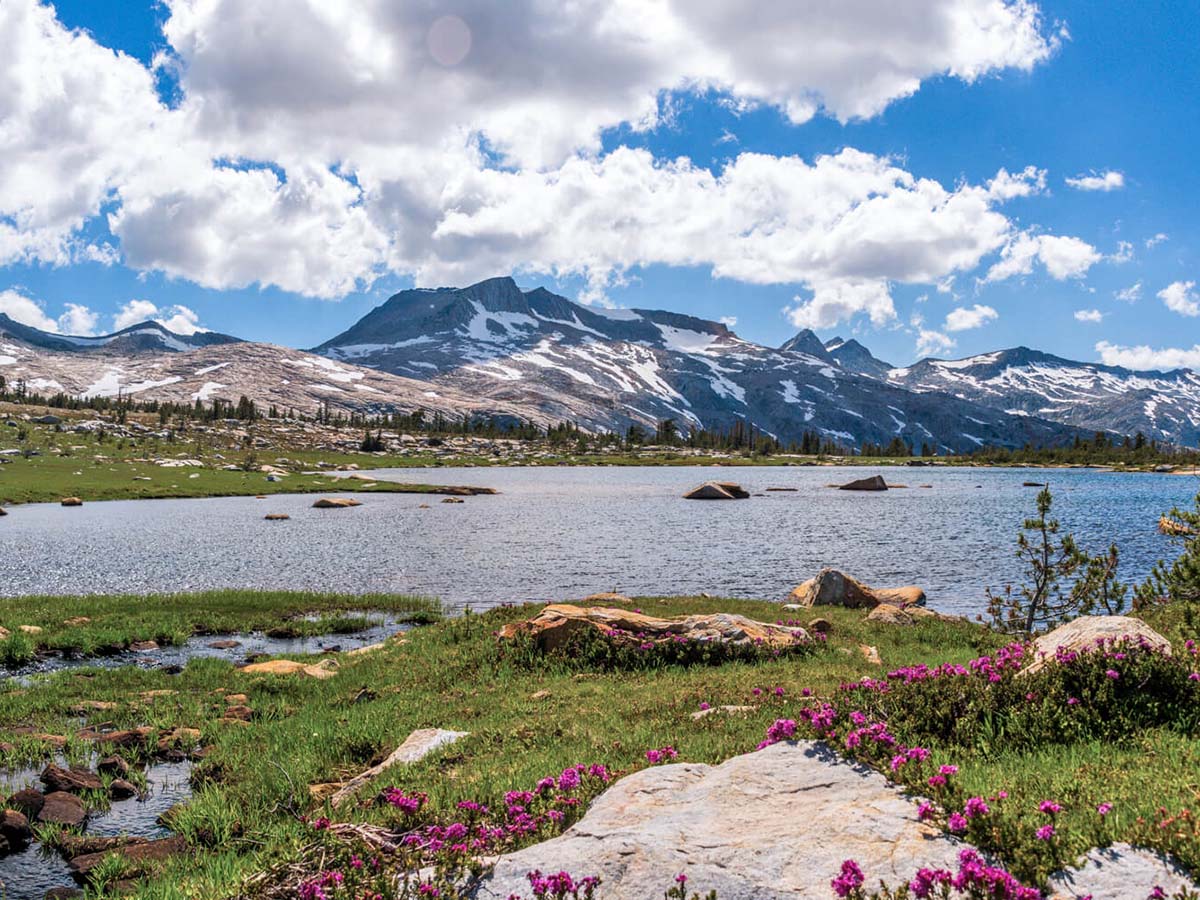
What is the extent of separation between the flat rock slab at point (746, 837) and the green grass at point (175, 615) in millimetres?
25899

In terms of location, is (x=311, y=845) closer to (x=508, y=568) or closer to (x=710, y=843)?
(x=710, y=843)

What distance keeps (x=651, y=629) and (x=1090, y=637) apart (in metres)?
11.1

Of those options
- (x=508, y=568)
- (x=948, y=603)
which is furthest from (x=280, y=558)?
(x=948, y=603)

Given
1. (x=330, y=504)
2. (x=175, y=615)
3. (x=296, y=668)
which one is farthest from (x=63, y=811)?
(x=330, y=504)

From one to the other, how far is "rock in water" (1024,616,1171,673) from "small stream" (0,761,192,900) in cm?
1473

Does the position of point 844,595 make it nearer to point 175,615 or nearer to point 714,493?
→ point 175,615

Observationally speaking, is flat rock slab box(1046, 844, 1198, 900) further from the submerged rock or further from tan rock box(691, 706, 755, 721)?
the submerged rock

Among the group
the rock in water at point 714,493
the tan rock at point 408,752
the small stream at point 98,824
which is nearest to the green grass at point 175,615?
the small stream at point 98,824

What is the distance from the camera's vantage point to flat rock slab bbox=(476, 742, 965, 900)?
600 centimetres

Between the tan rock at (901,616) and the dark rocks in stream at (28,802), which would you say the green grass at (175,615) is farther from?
the tan rock at (901,616)

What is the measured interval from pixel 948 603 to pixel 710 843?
33544 millimetres

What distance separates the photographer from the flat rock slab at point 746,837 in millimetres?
6004

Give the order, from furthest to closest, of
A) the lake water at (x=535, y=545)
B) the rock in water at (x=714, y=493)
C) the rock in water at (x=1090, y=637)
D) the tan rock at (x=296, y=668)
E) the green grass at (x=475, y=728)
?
the rock in water at (x=714, y=493) → the lake water at (x=535, y=545) → the tan rock at (x=296, y=668) → the rock in water at (x=1090, y=637) → the green grass at (x=475, y=728)

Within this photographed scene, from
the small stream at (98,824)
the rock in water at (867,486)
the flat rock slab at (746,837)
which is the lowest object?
the small stream at (98,824)
